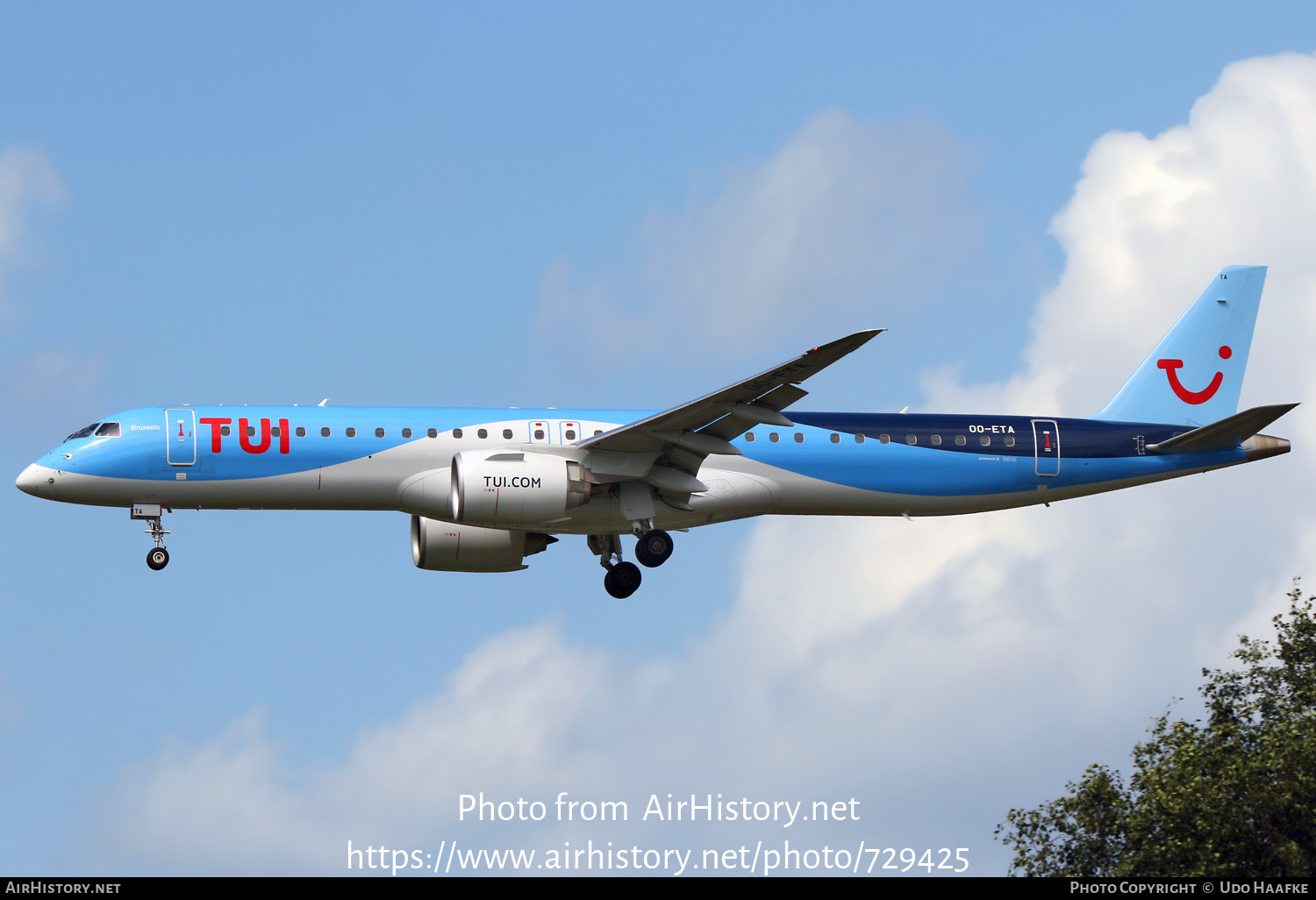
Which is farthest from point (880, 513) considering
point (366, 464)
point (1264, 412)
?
point (366, 464)

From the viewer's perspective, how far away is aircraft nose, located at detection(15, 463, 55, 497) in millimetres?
42906

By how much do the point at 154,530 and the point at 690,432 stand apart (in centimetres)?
1287

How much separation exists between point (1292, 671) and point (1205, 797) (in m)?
5.34

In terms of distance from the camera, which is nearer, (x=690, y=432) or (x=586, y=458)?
(x=690, y=432)

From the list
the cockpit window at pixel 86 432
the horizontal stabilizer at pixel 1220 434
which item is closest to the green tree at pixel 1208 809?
the horizontal stabilizer at pixel 1220 434

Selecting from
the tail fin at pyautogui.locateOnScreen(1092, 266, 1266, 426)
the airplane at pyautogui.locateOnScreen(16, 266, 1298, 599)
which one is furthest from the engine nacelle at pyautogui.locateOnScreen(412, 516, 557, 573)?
the tail fin at pyautogui.locateOnScreen(1092, 266, 1266, 426)

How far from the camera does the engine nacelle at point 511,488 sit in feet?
137

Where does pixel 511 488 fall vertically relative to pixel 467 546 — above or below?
below

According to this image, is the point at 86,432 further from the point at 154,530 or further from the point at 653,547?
the point at 653,547

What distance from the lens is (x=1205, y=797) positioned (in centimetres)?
3900

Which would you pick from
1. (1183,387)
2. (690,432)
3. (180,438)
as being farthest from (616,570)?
(1183,387)

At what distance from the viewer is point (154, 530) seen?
43.5 meters
